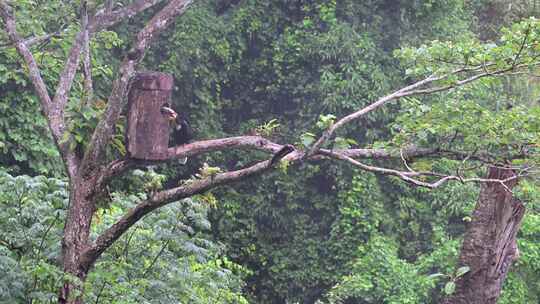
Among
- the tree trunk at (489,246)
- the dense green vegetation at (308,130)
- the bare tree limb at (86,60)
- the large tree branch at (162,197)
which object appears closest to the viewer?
the large tree branch at (162,197)

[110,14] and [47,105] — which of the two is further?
[110,14]

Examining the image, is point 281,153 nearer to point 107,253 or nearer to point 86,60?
point 86,60

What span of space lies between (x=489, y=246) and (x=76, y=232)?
9.64 ft

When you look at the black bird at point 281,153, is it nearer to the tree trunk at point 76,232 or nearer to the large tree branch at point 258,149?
the large tree branch at point 258,149

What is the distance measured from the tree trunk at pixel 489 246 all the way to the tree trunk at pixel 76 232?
285 centimetres

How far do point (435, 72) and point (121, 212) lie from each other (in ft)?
7.35

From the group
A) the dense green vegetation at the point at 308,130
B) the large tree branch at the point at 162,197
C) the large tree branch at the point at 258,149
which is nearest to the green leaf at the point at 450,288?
the dense green vegetation at the point at 308,130

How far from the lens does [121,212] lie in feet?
16.1

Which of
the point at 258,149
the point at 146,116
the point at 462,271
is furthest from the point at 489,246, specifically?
the point at 146,116

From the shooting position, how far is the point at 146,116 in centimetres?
317

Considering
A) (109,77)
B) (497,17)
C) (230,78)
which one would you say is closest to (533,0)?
(497,17)

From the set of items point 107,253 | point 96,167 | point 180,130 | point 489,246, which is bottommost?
point 489,246

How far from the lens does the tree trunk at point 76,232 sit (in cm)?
321

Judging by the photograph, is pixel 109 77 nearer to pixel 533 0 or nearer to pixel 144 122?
pixel 144 122
